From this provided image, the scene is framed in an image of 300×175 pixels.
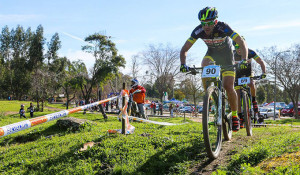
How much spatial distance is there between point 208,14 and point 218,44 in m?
0.70

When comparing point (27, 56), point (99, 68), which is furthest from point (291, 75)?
point (27, 56)

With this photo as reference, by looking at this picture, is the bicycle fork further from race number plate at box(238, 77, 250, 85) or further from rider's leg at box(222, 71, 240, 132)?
race number plate at box(238, 77, 250, 85)

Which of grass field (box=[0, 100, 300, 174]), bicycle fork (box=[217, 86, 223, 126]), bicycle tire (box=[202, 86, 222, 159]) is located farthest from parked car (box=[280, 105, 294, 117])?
bicycle tire (box=[202, 86, 222, 159])

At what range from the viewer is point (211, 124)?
380cm

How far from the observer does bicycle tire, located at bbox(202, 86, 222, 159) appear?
3.39 metres

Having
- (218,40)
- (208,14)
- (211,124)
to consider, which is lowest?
(211,124)

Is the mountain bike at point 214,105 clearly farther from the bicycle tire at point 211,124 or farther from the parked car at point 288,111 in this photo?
the parked car at point 288,111

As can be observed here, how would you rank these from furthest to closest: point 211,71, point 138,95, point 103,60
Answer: point 103,60 → point 138,95 → point 211,71

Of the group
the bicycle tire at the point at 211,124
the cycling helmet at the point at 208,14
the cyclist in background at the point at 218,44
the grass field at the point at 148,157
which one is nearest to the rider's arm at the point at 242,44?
the cyclist in background at the point at 218,44

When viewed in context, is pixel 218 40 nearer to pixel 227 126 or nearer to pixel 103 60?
pixel 227 126

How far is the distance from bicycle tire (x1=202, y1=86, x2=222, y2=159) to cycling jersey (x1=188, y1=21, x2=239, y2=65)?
1.06 meters

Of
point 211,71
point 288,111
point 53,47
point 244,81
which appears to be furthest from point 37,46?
point 211,71

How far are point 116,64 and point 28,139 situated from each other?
21297 mm

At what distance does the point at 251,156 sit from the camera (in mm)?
3510
